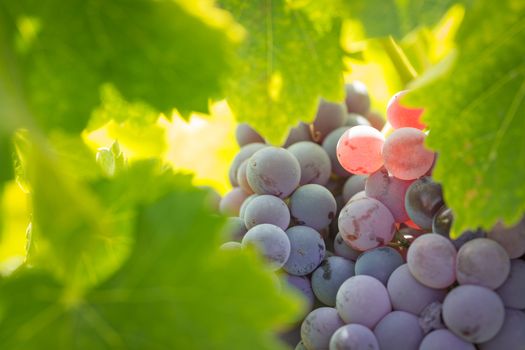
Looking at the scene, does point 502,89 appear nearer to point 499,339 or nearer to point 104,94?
point 499,339

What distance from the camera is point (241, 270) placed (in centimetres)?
47

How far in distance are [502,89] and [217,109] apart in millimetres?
706


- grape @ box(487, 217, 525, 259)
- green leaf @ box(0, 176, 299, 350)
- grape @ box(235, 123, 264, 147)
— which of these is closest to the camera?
green leaf @ box(0, 176, 299, 350)

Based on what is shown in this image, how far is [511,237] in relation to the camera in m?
0.62

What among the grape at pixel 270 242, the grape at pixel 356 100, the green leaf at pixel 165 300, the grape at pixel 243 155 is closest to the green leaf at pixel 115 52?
the green leaf at pixel 165 300

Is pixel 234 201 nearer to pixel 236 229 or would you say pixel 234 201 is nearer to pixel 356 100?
pixel 236 229

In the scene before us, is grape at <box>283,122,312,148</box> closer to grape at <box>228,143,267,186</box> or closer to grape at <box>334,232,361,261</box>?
grape at <box>228,143,267,186</box>

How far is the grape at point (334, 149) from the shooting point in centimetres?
86

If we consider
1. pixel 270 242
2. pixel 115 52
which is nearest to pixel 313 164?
pixel 270 242

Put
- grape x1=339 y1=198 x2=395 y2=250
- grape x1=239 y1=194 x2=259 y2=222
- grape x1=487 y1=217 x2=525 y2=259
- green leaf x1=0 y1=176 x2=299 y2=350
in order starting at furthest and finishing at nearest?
grape x1=239 y1=194 x2=259 y2=222 < grape x1=339 y1=198 x2=395 y2=250 < grape x1=487 y1=217 x2=525 y2=259 < green leaf x1=0 y1=176 x2=299 y2=350

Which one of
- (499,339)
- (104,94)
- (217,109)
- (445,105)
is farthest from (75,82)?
(217,109)

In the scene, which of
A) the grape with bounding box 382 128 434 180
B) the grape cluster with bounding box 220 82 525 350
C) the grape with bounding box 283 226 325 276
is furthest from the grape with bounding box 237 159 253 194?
the grape with bounding box 382 128 434 180

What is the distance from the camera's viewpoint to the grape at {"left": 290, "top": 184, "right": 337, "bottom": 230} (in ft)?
2.59

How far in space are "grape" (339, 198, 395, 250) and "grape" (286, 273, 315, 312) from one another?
3.1 inches
